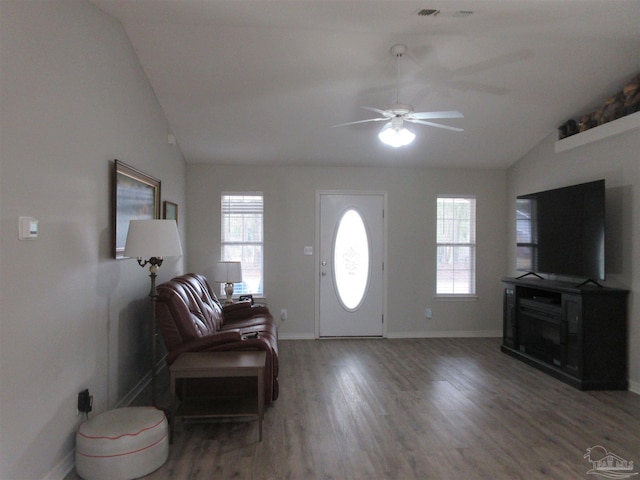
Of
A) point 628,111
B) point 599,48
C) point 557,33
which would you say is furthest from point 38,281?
point 628,111

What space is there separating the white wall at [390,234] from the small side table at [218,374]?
2.56 meters

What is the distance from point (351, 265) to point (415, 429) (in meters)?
2.99

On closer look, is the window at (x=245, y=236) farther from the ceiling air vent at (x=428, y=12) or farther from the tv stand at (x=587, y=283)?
the tv stand at (x=587, y=283)

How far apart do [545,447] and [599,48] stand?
10.3 feet

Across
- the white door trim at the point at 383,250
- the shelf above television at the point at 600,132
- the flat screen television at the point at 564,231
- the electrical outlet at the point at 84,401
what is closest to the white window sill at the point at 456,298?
the white door trim at the point at 383,250

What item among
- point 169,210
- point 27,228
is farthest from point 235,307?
point 27,228

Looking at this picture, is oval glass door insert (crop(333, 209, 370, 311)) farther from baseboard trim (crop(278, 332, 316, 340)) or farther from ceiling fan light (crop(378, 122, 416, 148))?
ceiling fan light (crop(378, 122, 416, 148))

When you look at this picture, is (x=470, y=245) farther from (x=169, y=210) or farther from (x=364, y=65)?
(x=169, y=210)

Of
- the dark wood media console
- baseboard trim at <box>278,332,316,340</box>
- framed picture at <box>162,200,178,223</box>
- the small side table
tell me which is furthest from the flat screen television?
framed picture at <box>162,200,178,223</box>

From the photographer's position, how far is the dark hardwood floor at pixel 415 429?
2508mm

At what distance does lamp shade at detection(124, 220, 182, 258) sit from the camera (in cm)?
281

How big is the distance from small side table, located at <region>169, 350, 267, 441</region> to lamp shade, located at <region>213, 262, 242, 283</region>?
6.72ft

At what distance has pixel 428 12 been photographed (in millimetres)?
2924

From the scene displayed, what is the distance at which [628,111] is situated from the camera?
12.8ft
